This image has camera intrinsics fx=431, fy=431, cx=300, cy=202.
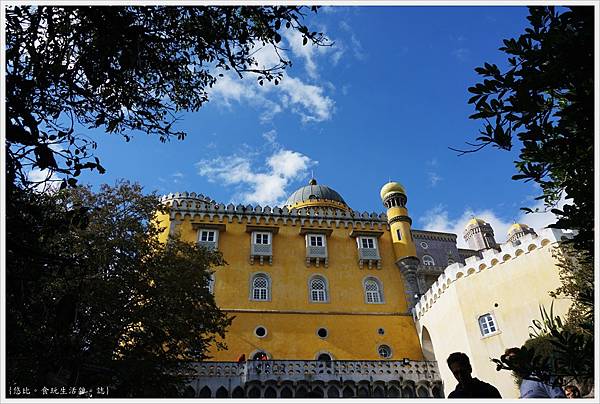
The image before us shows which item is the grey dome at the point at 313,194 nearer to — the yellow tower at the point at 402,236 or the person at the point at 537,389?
the yellow tower at the point at 402,236

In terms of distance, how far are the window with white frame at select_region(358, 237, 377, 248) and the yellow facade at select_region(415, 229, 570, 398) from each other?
6232mm

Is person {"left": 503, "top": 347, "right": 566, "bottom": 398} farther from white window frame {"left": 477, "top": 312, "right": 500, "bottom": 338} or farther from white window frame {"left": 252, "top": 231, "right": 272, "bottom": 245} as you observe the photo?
white window frame {"left": 252, "top": 231, "right": 272, "bottom": 245}

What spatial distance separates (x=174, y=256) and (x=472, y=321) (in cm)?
1488

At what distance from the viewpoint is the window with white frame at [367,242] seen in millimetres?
29483

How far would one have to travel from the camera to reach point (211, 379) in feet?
69.2

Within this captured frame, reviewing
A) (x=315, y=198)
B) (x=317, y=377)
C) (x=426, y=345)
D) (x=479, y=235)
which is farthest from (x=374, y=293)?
(x=479, y=235)

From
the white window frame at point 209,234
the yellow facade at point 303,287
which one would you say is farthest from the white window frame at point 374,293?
the white window frame at point 209,234

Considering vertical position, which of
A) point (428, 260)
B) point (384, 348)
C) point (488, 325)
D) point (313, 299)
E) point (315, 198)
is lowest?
point (488, 325)

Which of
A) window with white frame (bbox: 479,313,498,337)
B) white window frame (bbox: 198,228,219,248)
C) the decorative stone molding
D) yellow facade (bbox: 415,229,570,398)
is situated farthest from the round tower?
white window frame (bbox: 198,228,219,248)

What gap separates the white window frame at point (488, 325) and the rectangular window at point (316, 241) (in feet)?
36.6

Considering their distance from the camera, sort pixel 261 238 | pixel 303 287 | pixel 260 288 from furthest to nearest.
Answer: pixel 261 238 → pixel 303 287 → pixel 260 288

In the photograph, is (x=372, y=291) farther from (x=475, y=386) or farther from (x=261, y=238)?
(x=475, y=386)

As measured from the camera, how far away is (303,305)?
87.2 feet

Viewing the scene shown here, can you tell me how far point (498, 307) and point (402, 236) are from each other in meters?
10.1
